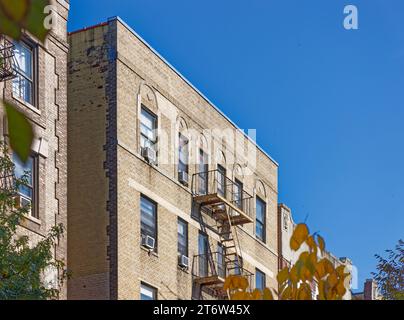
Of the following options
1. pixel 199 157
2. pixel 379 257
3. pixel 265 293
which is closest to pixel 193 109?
pixel 199 157

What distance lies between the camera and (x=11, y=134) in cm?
246

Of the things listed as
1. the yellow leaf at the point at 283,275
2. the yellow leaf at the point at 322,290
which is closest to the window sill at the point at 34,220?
the yellow leaf at the point at 283,275

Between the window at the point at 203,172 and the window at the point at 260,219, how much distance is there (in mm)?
4623

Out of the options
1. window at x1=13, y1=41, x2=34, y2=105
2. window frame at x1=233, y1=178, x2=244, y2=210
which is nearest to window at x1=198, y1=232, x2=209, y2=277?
window frame at x1=233, y1=178, x2=244, y2=210

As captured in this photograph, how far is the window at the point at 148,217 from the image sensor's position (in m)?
30.6

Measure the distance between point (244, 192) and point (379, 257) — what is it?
31.5 feet

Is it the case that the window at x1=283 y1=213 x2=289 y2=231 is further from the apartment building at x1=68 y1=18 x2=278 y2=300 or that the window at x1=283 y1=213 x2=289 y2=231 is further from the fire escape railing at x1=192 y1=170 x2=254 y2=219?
the apartment building at x1=68 y1=18 x2=278 y2=300

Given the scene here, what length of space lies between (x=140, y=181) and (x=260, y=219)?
971 cm

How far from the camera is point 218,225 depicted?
35219 mm

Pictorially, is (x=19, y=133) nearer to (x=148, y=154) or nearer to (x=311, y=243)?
(x=311, y=243)

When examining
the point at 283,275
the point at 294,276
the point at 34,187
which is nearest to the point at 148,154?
the point at 34,187

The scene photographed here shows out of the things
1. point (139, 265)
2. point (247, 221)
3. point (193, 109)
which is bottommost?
point (139, 265)
